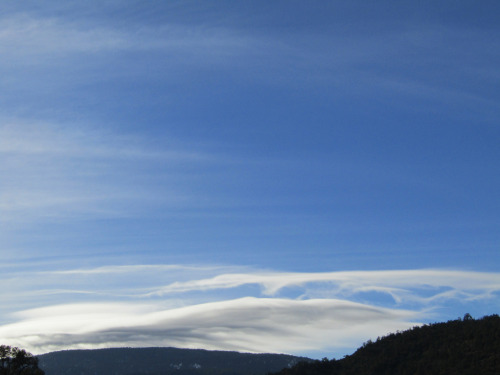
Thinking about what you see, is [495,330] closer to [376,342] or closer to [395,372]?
[395,372]

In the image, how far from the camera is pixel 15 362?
65.1 meters

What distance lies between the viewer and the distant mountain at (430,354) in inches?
2885

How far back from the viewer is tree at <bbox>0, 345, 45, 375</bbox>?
64688mm

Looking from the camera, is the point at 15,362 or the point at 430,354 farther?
the point at 430,354

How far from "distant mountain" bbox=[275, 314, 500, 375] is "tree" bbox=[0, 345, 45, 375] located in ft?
151

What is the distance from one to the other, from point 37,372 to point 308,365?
161ft

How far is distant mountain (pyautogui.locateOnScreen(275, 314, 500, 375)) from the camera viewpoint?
73.3 meters

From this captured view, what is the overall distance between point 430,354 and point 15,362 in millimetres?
55807

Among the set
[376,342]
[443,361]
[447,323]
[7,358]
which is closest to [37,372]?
[7,358]

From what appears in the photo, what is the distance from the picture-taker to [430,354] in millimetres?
82750

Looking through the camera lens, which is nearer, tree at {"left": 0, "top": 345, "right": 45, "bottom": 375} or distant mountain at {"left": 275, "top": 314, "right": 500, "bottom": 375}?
tree at {"left": 0, "top": 345, "right": 45, "bottom": 375}

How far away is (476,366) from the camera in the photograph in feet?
232

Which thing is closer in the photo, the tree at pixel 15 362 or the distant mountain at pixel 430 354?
the tree at pixel 15 362

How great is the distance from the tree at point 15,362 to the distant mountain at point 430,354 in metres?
45.9
